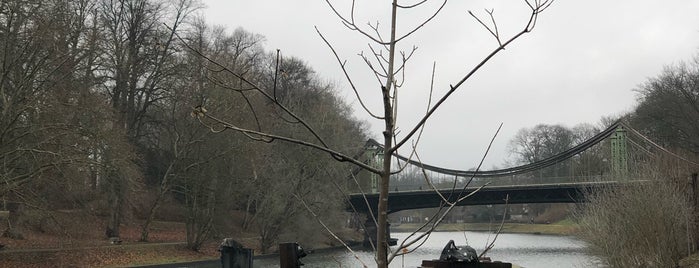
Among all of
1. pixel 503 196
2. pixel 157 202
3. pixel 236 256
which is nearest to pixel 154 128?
pixel 157 202

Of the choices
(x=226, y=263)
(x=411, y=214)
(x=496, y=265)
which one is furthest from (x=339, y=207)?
(x=411, y=214)

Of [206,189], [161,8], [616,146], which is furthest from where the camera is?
[616,146]

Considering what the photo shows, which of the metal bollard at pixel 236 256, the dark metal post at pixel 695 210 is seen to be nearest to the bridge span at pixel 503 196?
the dark metal post at pixel 695 210

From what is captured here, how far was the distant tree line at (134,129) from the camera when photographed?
2127cm

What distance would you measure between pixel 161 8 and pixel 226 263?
3663cm

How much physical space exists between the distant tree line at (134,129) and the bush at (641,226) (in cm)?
825

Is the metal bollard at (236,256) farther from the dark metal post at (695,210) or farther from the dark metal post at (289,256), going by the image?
the dark metal post at (695,210)

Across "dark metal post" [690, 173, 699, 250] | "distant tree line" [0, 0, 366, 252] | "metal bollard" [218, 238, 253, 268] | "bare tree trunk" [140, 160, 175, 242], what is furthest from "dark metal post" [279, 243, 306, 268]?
"bare tree trunk" [140, 160, 175, 242]

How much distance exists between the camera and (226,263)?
5164 millimetres

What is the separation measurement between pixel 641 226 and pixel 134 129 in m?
29.9

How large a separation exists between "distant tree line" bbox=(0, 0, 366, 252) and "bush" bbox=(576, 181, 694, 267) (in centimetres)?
825

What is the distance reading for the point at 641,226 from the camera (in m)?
18.3

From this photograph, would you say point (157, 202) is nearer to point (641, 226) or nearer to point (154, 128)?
point (154, 128)

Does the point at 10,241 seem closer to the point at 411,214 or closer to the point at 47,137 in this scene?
the point at 47,137
